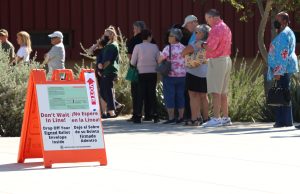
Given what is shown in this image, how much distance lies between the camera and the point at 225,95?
630 inches

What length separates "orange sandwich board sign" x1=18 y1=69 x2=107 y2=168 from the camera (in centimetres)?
1050

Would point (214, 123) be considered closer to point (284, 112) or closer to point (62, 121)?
point (284, 112)

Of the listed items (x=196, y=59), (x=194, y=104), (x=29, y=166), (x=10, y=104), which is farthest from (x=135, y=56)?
(x=29, y=166)

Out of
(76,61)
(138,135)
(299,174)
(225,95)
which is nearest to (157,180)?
(299,174)

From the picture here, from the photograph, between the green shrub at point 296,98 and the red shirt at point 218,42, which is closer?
the red shirt at point 218,42

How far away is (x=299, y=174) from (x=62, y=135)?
106 inches

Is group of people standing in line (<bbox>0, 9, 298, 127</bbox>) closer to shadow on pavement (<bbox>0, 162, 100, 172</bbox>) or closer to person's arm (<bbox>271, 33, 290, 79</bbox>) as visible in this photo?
person's arm (<bbox>271, 33, 290, 79</bbox>)

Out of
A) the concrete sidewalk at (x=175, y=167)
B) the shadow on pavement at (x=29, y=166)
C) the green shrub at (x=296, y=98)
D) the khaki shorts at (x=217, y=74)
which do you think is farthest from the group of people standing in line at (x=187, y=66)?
the shadow on pavement at (x=29, y=166)

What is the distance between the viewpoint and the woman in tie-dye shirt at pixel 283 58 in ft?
50.2

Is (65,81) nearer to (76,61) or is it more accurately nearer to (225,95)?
(225,95)

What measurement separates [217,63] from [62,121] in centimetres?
559

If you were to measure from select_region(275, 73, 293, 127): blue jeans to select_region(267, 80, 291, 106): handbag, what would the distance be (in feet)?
0.34

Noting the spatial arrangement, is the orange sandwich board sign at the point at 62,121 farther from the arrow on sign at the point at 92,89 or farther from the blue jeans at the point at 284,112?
the blue jeans at the point at 284,112

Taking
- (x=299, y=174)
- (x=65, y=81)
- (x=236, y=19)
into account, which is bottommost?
(x=299, y=174)
